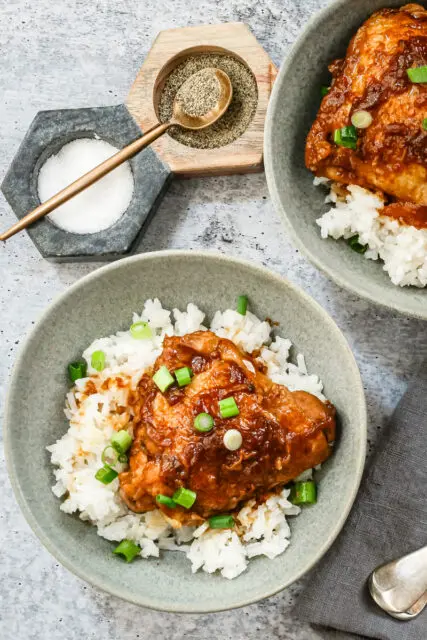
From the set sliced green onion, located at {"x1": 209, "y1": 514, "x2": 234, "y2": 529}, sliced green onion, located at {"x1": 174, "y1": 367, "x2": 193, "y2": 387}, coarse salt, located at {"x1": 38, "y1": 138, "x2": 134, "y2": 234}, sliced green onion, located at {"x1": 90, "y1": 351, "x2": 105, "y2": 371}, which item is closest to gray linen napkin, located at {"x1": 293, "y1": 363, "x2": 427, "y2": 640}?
sliced green onion, located at {"x1": 209, "y1": 514, "x2": 234, "y2": 529}

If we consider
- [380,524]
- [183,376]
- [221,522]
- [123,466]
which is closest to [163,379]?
[183,376]

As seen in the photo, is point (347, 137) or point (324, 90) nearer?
point (347, 137)

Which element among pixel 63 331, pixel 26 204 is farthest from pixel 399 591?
pixel 26 204

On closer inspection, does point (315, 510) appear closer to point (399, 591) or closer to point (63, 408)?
point (399, 591)

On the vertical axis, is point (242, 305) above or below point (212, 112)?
below

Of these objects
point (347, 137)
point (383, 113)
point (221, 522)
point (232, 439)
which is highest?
point (383, 113)

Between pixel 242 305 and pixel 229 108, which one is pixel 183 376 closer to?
pixel 242 305
